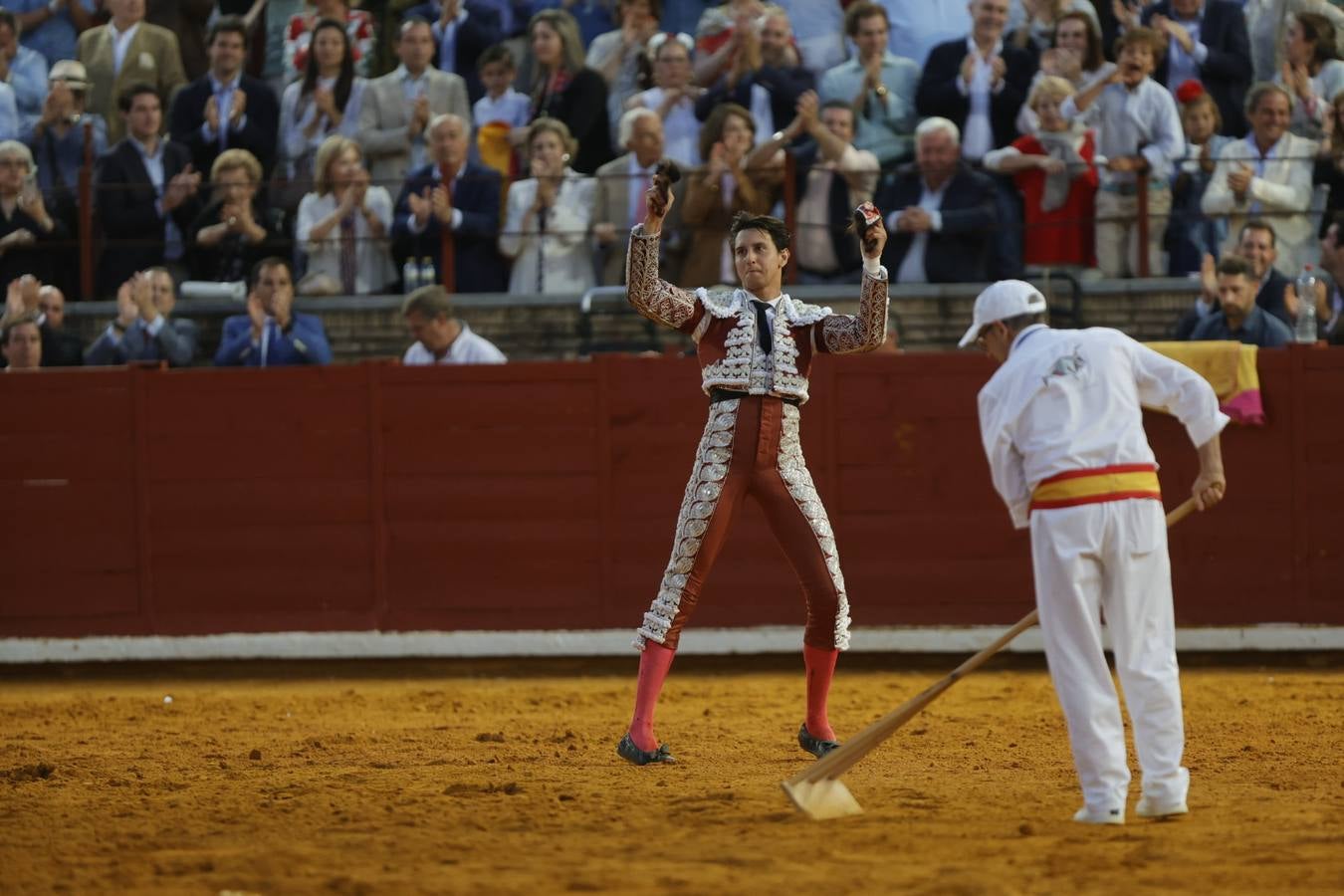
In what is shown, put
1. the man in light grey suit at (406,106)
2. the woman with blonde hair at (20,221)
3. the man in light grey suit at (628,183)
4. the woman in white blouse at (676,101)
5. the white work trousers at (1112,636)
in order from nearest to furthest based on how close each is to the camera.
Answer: the white work trousers at (1112,636)
the man in light grey suit at (628,183)
the woman in white blouse at (676,101)
the woman with blonde hair at (20,221)
the man in light grey suit at (406,106)

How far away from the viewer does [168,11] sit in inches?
501

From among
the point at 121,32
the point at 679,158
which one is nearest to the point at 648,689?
the point at 679,158

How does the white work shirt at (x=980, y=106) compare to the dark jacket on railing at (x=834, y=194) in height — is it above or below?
above

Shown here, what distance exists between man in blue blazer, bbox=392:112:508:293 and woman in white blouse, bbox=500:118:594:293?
11cm

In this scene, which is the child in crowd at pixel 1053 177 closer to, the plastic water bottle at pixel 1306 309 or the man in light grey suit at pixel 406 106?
the plastic water bottle at pixel 1306 309

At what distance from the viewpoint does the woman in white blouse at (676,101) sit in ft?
35.5

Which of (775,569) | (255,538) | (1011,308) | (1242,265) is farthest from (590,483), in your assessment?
(1011,308)

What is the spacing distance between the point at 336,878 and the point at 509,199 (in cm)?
656

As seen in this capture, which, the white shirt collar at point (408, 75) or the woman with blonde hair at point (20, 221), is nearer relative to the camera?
the woman with blonde hair at point (20, 221)

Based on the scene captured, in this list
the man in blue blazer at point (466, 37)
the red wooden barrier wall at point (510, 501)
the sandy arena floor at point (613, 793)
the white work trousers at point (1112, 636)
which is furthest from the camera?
the man in blue blazer at point (466, 37)

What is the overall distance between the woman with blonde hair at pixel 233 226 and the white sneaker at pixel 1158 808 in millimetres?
6754

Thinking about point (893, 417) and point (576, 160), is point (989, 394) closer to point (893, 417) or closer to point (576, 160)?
point (893, 417)

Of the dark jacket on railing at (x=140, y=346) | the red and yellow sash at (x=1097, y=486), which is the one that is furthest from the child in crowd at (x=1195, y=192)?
the red and yellow sash at (x=1097, y=486)

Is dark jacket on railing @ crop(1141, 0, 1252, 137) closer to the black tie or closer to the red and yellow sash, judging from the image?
the black tie
